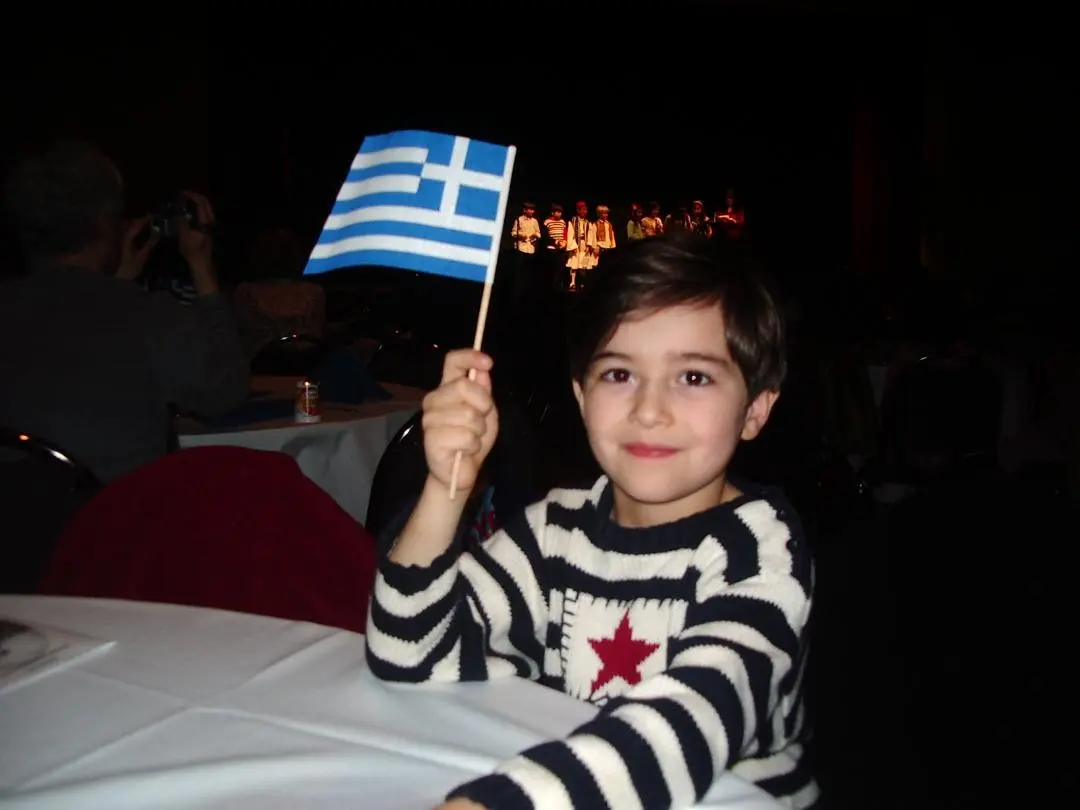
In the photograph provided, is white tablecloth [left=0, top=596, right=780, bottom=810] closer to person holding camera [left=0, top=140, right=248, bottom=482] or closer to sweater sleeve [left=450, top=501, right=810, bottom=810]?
sweater sleeve [left=450, top=501, right=810, bottom=810]

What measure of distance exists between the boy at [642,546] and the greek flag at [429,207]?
133 mm

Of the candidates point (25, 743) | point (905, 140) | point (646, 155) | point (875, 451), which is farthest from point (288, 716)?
point (646, 155)

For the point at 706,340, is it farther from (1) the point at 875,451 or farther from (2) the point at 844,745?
(1) the point at 875,451

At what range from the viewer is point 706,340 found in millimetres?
1118

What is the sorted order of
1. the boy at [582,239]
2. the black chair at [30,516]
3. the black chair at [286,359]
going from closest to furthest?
1. the black chair at [30,516]
2. the black chair at [286,359]
3. the boy at [582,239]

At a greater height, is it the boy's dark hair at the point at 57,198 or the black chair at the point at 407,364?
the boy's dark hair at the point at 57,198

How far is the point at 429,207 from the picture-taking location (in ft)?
3.60

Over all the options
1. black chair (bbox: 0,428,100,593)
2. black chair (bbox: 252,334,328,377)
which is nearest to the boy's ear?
black chair (bbox: 0,428,100,593)

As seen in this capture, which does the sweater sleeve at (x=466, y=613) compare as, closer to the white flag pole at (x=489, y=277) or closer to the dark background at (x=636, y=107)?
the white flag pole at (x=489, y=277)

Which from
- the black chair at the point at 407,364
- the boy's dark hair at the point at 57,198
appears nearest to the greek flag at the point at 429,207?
the boy's dark hair at the point at 57,198

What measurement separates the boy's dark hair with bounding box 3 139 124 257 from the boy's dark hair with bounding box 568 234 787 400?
1.63 meters

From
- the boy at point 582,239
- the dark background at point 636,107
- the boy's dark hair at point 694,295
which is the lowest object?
the boy's dark hair at point 694,295

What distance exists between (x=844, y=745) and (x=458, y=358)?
22.0 inches

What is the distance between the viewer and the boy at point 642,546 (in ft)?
3.18
